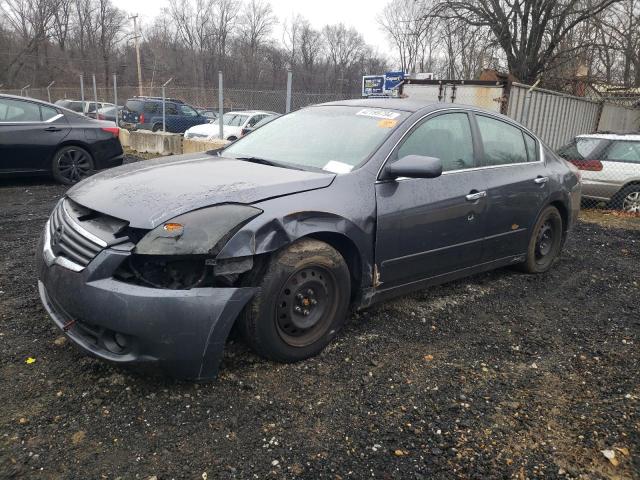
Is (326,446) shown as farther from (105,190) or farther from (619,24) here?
(619,24)

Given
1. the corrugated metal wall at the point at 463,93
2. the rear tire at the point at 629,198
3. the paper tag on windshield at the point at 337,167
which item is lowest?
the rear tire at the point at 629,198

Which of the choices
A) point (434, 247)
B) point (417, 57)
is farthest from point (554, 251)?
point (417, 57)

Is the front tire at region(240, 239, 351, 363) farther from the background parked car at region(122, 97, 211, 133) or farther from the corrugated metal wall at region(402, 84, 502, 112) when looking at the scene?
the background parked car at region(122, 97, 211, 133)

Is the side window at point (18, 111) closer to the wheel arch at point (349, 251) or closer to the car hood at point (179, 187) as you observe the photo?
the car hood at point (179, 187)

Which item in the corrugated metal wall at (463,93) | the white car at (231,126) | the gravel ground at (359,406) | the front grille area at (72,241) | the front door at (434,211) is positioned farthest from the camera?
the white car at (231,126)

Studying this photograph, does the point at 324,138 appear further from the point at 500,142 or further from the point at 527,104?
the point at 527,104

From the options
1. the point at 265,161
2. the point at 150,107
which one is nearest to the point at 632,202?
the point at 265,161

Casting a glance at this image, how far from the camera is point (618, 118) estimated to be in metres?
19.6

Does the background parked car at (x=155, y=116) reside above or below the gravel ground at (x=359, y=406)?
above

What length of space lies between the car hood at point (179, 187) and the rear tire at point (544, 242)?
2574 mm

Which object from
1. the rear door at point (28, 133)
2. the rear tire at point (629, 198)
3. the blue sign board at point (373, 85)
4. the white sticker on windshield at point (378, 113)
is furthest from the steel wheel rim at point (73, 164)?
the rear tire at point (629, 198)

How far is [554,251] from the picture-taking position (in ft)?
16.9

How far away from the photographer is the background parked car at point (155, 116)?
19.8m

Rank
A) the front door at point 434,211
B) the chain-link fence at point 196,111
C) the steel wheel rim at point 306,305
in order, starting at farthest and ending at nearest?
the chain-link fence at point 196,111, the front door at point 434,211, the steel wheel rim at point 306,305
